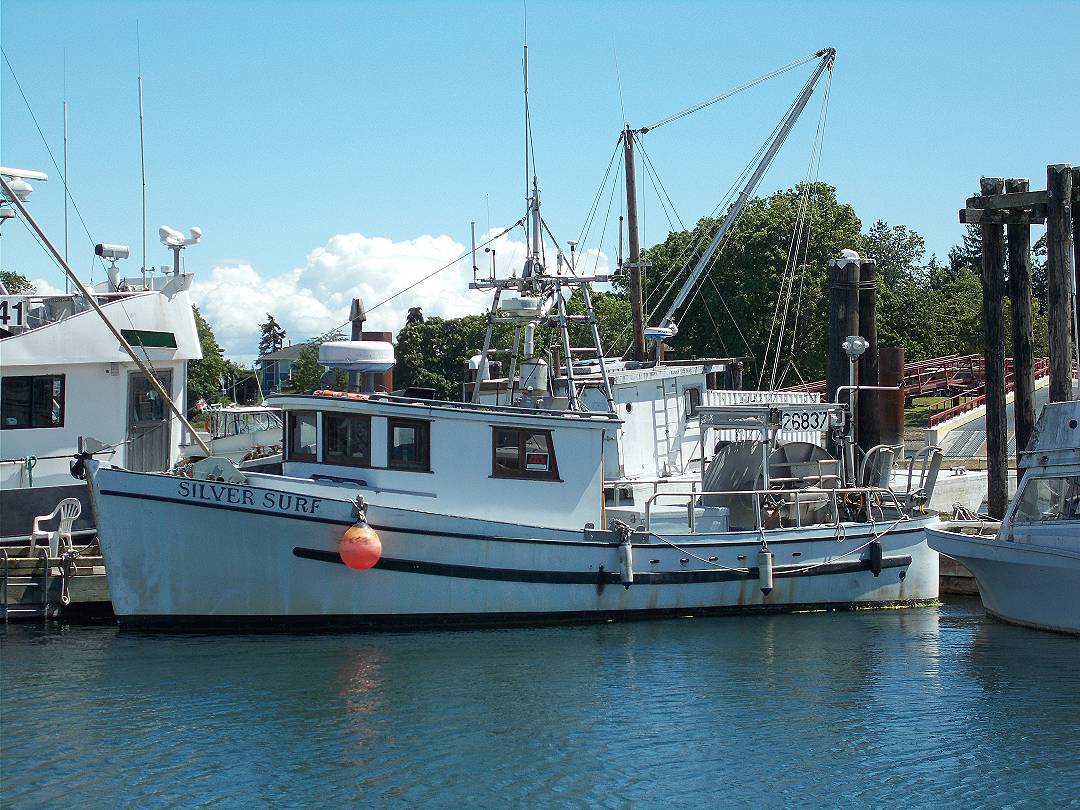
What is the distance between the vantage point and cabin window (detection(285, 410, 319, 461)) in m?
16.1

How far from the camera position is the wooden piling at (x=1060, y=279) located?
58.5 ft

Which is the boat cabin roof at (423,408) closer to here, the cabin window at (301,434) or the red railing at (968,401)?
the cabin window at (301,434)

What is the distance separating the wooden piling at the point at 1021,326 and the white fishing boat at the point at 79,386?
1329cm

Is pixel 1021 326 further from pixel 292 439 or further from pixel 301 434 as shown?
pixel 292 439

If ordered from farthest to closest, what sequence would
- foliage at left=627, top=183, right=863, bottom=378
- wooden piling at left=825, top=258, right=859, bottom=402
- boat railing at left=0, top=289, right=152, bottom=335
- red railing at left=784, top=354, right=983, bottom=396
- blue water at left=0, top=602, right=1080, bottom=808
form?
1. foliage at left=627, top=183, right=863, bottom=378
2. red railing at left=784, top=354, right=983, bottom=396
3. wooden piling at left=825, top=258, right=859, bottom=402
4. boat railing at left=0, top=289, right=152, bottom=335
5. blue water at left=0, top=602, right=1080, bottom=808

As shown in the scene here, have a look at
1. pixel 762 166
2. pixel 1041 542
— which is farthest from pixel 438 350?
pixel 1041 542

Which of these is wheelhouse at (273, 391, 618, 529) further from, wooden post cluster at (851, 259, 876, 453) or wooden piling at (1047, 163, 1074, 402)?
wooden piling at (1047, 163, 1074, 402)

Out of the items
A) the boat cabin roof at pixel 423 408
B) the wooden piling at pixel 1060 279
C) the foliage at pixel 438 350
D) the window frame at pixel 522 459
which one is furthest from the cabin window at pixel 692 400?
the foliage at pixel 438 350

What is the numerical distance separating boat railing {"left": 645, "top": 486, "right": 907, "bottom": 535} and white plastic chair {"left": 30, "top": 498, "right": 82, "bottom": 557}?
329 inches

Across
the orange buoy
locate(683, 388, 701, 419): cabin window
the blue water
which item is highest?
locate(683, 388, 701, 419): cabin window

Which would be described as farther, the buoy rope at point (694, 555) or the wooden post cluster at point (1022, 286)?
the wooden post cluster at point (1022, 286)

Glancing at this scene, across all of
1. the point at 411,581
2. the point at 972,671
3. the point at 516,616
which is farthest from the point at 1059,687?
the point at 411,581

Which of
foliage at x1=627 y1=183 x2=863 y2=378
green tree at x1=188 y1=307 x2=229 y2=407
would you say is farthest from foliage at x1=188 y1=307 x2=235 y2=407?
foliage at x1=627 y1=183 x2=863 y2=378

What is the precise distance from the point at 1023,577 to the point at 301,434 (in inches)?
394
